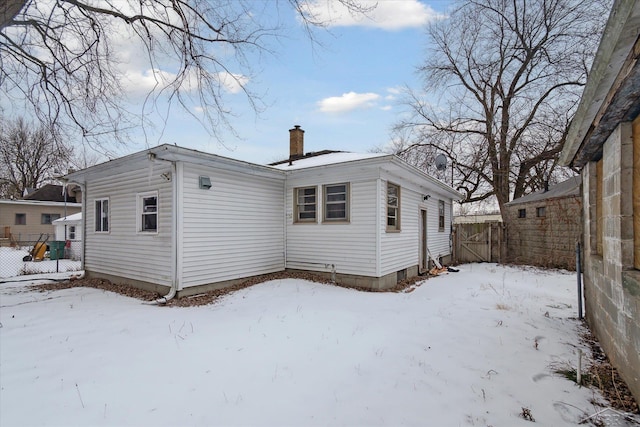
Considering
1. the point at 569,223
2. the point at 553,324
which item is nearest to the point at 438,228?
the point at 569,223

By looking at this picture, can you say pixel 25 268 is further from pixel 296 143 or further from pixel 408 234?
pixel 408 234

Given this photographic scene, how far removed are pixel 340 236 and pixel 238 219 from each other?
2693 millimetres

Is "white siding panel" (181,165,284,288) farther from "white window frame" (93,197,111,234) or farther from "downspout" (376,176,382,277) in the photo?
"white window frame" (93,197,111,234)

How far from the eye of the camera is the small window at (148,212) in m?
7.49

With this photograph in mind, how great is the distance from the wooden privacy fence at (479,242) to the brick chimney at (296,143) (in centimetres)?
851

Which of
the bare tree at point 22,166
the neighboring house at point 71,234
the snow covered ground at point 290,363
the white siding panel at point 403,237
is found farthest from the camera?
the bare tree at point 22,166

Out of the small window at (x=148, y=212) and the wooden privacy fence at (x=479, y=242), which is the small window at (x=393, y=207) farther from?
the wooden privacy fence at (x=479, y=242)

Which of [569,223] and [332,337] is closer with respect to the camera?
[332,337]

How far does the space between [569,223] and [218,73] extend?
→ 13.1 meters

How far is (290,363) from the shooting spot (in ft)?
12.3

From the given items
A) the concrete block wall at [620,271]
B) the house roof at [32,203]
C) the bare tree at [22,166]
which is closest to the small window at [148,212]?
the concrete block wall at [620,271]

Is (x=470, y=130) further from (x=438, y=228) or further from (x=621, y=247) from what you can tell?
(x=621, y=247)

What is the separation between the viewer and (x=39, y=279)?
31.2 ft

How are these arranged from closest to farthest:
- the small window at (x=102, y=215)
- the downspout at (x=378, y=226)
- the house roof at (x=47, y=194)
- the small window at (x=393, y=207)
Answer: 1. the downspout at (x=378, y=226)
2. the small window at (x=393, y=207)
3. the small window at (x=102, y=215)
4. the house roof at (x=47, y=194)
